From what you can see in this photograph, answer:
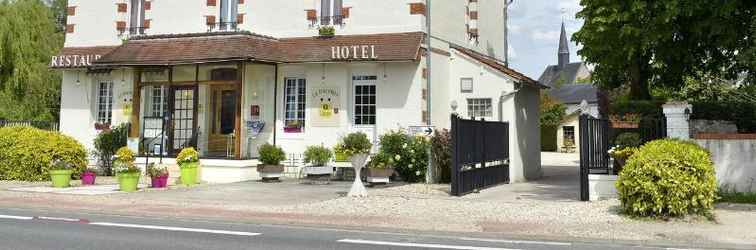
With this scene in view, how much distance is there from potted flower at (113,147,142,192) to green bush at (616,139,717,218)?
426 inches

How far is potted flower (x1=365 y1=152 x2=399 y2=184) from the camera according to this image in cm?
1586

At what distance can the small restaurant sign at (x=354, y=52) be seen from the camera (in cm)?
1739

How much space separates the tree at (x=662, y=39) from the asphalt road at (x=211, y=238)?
614cm

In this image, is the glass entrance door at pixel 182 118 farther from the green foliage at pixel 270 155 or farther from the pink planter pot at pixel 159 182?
the pink planter pot at pixel 159 182

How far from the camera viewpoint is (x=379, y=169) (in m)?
15.8

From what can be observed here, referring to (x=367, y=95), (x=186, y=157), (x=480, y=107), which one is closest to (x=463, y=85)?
(x=480, y=107)

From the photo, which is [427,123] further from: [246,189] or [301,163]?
[246,189]

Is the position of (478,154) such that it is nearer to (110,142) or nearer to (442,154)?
(442,154)

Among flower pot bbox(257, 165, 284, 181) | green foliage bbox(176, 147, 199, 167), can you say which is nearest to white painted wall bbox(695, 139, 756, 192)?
flower pot bbox(257, 165, 284, 181)

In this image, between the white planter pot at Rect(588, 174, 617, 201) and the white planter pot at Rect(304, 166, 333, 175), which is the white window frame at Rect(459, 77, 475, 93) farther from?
the white planter pot at Rect(588, 174, 617, 201)

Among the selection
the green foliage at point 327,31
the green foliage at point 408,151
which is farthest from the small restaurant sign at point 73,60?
the green foliage at point 408,151

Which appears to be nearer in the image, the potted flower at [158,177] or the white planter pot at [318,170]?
the potted flower at [158,177]

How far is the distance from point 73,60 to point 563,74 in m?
70.3

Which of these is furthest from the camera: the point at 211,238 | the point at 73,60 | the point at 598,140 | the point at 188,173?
the point at 73,60
